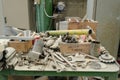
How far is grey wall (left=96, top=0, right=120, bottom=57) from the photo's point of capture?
2.57 m

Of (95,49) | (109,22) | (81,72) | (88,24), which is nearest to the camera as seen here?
(81,72)

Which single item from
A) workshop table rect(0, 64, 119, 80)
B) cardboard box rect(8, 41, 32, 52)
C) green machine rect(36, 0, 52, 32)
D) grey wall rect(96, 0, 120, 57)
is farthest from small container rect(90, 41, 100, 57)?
green machine rect(36, 0, 52, 32)

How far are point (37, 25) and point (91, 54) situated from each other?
1.67 m

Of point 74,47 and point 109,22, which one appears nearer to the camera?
point 74,47

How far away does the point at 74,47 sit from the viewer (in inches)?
55.0

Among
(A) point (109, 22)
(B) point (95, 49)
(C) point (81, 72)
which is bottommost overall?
(C) point (81, 72)

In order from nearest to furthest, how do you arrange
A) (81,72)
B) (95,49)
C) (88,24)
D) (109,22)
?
(81,72) < (95,49) < (88,24) < (109,22)

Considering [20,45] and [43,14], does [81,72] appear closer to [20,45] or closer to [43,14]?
[20,45]

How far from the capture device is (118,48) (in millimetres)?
2781

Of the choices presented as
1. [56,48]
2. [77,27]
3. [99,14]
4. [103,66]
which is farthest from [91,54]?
[99,14]

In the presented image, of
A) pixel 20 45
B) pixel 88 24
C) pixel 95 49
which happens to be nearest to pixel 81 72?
pixel 95 49

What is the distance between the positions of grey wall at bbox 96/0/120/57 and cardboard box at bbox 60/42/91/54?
137cm

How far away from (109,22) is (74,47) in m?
1.44

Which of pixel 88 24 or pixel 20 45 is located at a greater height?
pixel 88 24
